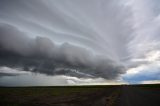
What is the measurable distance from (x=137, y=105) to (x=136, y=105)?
0.11 m

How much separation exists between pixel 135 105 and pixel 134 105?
0.11m

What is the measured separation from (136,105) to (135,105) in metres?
0.11

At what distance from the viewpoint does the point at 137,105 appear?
16.3 m

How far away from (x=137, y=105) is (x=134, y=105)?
32 centimetres

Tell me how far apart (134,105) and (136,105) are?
217 millimetres

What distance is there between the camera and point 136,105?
53.5ft

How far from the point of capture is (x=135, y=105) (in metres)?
16.3

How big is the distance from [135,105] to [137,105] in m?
0.22

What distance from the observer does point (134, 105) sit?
53.6 ft
